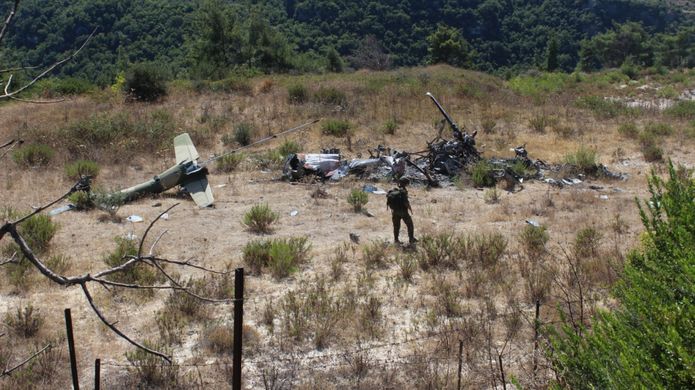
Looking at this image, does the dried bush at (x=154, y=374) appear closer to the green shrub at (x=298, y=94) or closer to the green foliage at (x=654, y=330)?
the green foliage at (x=654, y=330)

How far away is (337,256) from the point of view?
8.02 m

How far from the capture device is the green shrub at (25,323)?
6008 mm

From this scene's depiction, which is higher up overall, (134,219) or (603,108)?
(603,108)

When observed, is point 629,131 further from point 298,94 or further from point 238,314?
point 238,314

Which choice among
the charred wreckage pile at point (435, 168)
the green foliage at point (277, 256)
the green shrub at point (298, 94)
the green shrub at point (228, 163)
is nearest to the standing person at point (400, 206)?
the green foliage at point (277, 256)

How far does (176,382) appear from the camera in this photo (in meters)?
5.21

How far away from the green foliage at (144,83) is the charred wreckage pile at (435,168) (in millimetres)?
8648

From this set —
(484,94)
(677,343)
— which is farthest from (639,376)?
(484,94)

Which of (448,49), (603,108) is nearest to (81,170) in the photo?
(603,108)

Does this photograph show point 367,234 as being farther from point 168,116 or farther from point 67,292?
point 168,116

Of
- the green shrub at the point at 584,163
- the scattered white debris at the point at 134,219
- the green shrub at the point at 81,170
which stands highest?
the green shrub at the point at 584,163

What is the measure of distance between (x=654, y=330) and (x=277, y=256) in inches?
208

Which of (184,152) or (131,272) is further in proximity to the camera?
(184,152)

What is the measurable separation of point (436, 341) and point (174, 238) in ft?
15.1
